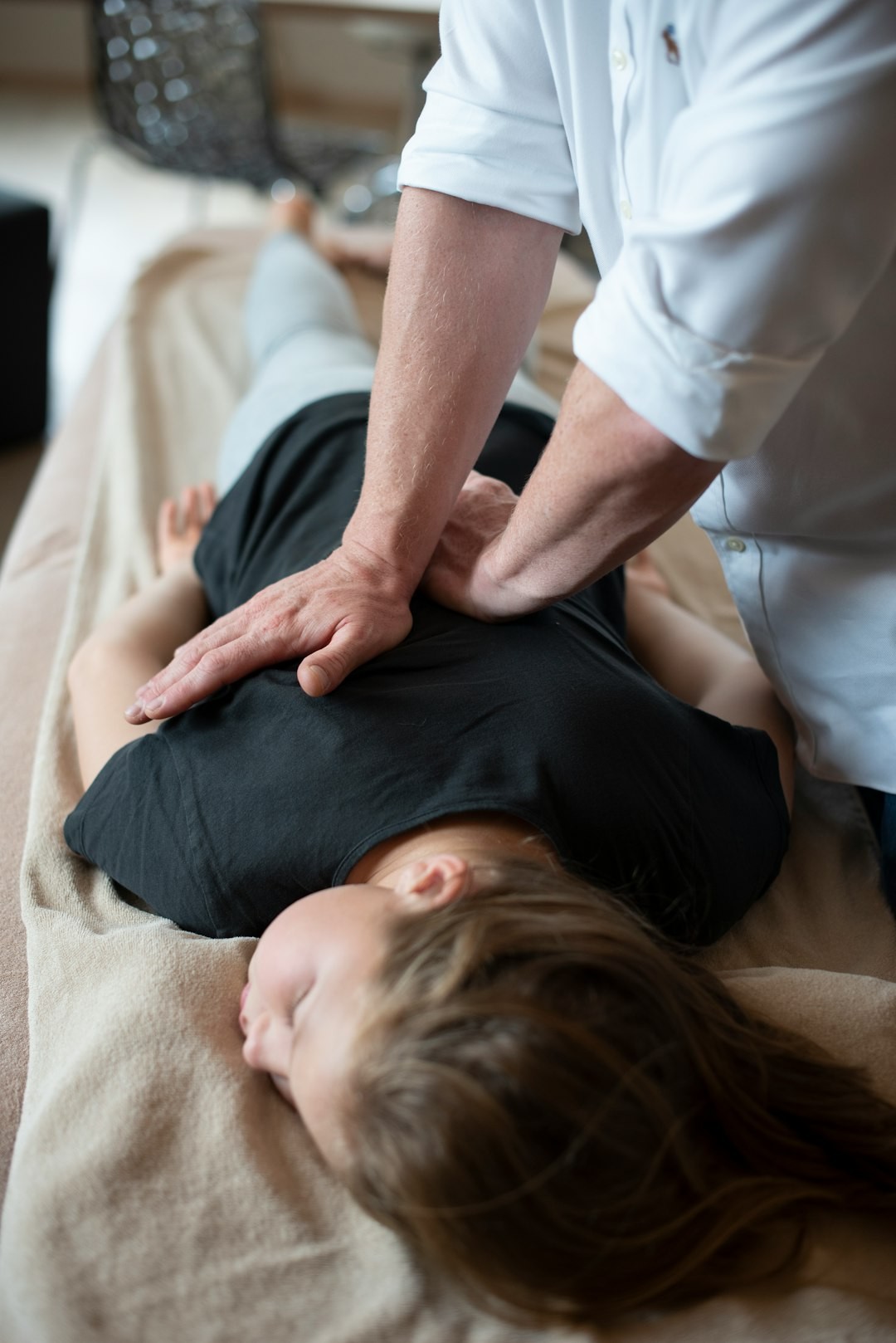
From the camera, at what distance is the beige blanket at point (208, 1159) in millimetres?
768

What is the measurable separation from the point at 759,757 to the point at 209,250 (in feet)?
6.22

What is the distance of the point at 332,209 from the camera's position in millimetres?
4961

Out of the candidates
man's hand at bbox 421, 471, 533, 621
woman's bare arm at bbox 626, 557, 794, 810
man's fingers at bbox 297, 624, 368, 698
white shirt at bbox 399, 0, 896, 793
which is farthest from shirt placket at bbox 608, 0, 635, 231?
woman's bare arm at bbox 626, 557, 794, 810

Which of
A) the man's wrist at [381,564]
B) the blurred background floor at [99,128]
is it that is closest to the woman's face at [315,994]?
the man's wrist at [381,564]

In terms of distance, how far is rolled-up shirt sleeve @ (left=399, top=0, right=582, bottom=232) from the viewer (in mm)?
1072

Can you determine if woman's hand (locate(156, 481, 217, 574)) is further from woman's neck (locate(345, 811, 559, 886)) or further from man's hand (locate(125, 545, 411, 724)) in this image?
woman's neck (locate(345, 811, 559, 886))

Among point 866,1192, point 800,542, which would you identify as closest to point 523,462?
point 800,542

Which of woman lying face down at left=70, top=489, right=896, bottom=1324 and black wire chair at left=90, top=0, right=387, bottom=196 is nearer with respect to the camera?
woman lying face down at left=70, top=489, right=896, bottom=1324

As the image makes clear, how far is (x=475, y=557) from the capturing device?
3.92ft

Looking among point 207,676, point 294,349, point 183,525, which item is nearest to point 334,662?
point 207,676

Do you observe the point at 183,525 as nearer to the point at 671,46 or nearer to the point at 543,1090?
the point at 671,46

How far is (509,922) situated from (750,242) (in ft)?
1.67

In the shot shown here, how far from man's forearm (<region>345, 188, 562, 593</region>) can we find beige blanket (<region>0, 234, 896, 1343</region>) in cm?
45

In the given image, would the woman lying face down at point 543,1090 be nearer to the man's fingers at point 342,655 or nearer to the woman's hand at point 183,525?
the man's fingers at point 342,655
